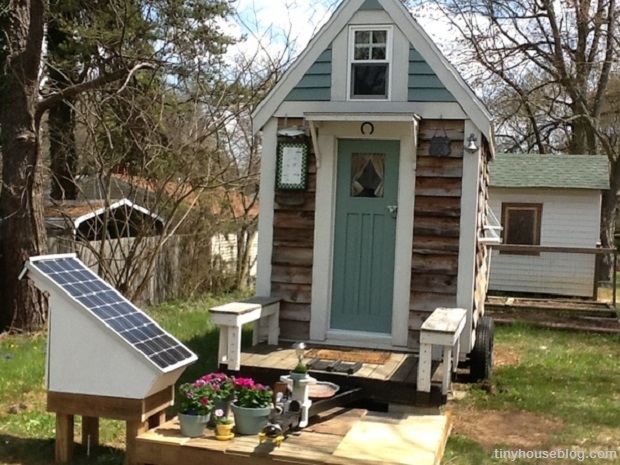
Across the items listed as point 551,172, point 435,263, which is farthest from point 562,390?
point 551,172

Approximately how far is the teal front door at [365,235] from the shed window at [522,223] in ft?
31.2

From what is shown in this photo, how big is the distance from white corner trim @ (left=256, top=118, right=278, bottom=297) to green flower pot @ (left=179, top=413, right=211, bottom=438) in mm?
2887

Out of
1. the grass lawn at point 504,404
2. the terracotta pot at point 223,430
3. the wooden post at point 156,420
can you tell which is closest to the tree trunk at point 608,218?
the grass lawn at point 504,404

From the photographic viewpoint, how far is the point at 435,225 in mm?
6891

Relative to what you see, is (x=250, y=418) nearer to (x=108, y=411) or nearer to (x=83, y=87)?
(x=108, y=411)

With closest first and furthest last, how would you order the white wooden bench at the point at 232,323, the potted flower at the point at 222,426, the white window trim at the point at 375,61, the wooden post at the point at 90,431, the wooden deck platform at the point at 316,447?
the wooden deck platform at the point at 316,447 → the potted flower at the point at 222,426 → the wooden post at the point at 90,431 → the white wooden bench at the point at 232,323 → the white window trim at the point at 375,61

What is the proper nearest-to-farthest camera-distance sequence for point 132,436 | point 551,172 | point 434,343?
point 132,436, point 434,343, point 551,172

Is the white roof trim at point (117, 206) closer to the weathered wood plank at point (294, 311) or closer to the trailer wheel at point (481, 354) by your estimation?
the weathered wood plank at point (294, 311)

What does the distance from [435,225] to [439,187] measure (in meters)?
0.39

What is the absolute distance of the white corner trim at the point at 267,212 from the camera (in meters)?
7.33

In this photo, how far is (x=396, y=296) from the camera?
697 centimetres

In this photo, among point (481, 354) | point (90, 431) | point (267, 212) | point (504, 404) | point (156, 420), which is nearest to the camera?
point (156, 420)

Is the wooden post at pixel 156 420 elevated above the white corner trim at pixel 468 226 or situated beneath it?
situated beneath

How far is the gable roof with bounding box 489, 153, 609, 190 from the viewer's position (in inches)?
608
